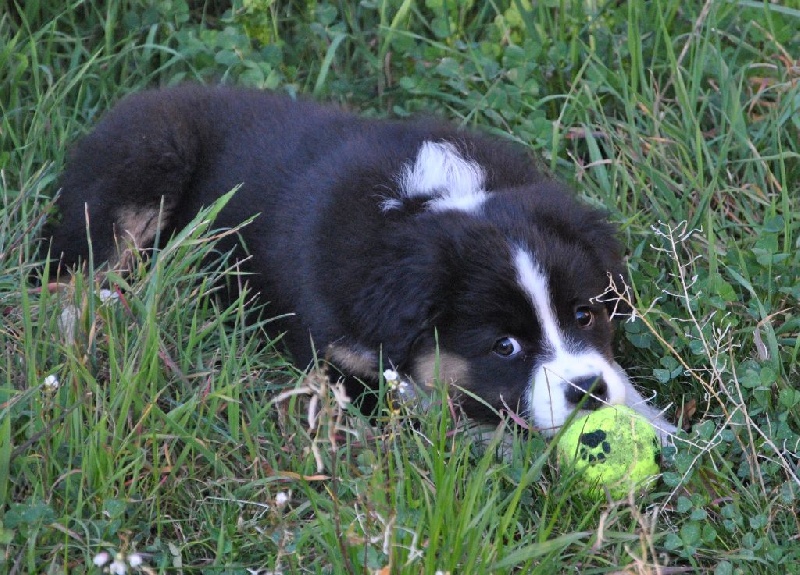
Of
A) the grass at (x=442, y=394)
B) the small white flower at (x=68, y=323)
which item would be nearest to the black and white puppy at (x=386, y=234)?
the grass at (x=442, y=394)

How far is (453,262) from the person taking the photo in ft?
9.43

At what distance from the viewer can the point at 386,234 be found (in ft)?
9.79

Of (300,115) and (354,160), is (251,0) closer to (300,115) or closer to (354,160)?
(300,115)

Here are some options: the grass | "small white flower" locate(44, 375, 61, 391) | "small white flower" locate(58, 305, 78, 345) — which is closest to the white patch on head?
the grass

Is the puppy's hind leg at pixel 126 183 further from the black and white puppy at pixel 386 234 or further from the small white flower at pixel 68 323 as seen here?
the small white flower at pixel 68 323

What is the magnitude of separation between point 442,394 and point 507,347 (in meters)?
0.46

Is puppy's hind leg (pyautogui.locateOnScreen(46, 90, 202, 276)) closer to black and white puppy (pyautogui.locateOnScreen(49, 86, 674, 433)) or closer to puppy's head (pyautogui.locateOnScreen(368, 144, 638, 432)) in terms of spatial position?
black and white puppy (pyautogui.locateOnScreen(49, 86, 674, 433))

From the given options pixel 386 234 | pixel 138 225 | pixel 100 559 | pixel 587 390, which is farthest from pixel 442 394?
pixel 138 225

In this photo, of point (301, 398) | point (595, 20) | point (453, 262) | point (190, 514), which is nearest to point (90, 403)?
point (190, 514)

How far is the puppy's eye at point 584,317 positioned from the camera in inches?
118

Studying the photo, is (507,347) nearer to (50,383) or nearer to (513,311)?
(513,311)

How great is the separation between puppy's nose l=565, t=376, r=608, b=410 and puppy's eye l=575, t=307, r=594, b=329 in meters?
0.24

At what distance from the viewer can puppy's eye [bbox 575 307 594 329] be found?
2.99 m

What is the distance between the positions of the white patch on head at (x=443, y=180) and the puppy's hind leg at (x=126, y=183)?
89cm
